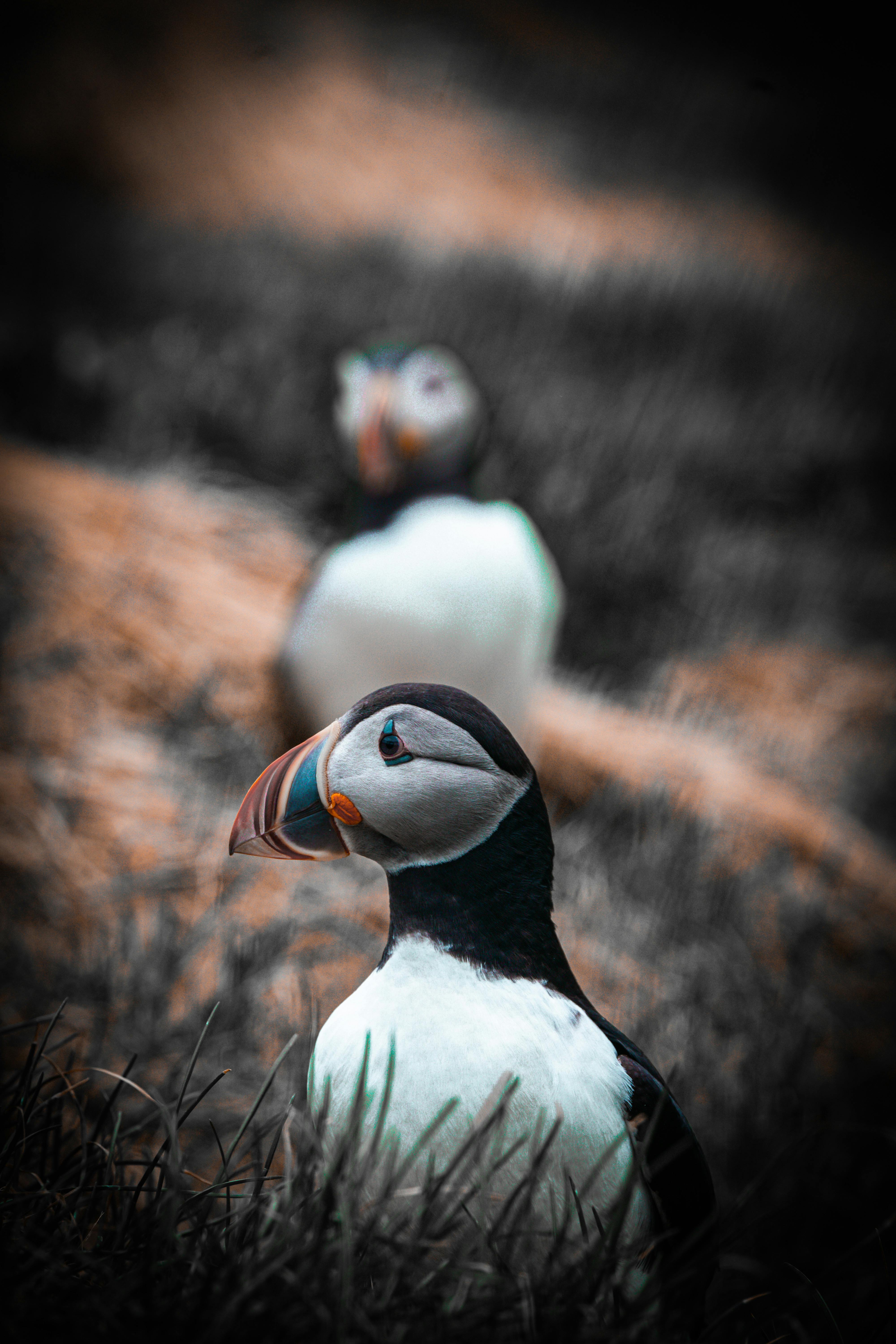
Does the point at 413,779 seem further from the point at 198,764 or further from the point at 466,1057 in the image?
the point at 198,764

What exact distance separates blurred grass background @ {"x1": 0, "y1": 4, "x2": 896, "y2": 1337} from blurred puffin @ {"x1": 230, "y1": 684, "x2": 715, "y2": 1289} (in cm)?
16

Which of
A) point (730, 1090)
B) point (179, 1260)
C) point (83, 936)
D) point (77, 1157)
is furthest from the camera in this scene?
point (730, 1090)

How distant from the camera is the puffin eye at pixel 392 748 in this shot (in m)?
0.43

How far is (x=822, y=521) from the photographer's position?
2.51 metres

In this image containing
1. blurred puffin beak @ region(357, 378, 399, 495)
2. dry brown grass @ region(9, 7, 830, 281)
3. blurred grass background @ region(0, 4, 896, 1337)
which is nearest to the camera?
blurred grass background @ region(0, 4, 896, 1337)

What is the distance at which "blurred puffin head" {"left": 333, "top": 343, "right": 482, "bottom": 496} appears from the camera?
1277 mm

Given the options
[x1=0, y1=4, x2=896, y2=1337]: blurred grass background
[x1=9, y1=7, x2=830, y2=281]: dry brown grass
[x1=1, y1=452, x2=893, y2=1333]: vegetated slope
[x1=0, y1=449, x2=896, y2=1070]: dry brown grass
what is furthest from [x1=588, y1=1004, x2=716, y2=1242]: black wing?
[x1=9, y1=7, x2=830, y2=281]: dry brown grass

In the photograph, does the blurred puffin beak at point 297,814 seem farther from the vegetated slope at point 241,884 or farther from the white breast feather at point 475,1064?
the vegetated slope at point 241,884

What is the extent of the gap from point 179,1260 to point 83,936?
Answer: 700 mm

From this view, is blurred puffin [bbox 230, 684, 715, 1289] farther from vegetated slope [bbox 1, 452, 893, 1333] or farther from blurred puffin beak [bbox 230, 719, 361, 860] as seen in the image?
vegetated slope [bbox 1, 452, 893, 1333]

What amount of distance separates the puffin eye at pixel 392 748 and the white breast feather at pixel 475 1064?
0.35 ft

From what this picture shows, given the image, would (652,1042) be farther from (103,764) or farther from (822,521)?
(822,521)

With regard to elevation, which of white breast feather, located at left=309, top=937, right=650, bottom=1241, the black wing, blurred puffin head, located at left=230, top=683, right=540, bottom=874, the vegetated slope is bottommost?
the vegetated slope

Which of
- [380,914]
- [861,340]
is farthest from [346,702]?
[861,340]
